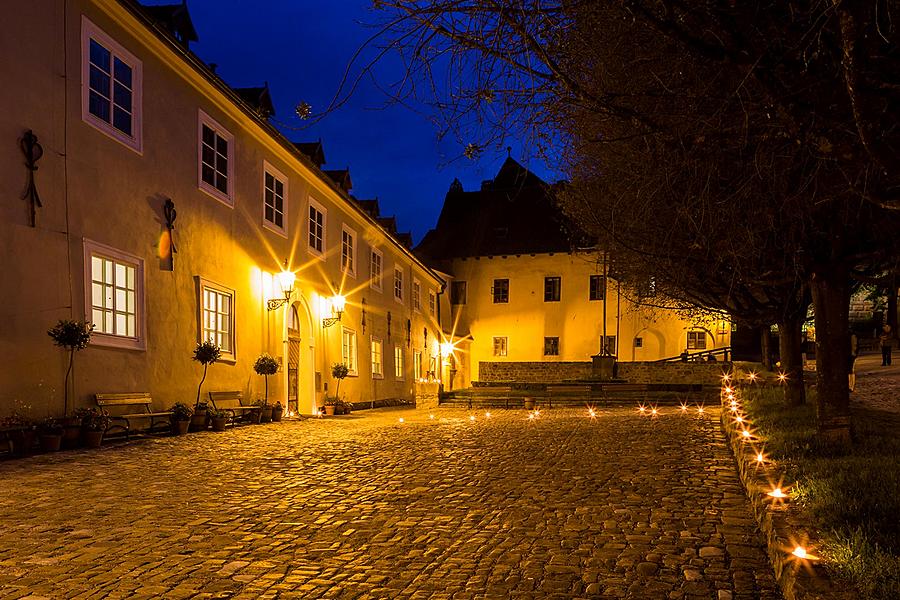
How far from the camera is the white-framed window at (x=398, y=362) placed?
27719 millimetres

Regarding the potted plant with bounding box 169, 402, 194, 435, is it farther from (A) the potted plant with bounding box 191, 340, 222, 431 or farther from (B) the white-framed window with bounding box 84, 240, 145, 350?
(B) the white-framed window with bounding box 84, 240, 145, 350

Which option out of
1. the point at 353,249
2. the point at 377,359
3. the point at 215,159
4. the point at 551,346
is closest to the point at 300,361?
the point at 353,249

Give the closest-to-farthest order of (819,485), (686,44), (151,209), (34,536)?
(686,44) → (34,536) → (819,485) → (151,209)

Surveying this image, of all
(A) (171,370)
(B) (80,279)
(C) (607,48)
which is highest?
(C) (607,48)

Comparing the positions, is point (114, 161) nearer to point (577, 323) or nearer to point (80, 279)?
point (80, 279)

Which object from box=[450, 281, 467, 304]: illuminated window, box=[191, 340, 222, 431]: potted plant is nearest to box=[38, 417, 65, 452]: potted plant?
box=[191, 340, 222, 431]: potted plant

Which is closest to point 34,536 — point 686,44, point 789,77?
point 686,44

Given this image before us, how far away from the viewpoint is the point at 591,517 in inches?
220

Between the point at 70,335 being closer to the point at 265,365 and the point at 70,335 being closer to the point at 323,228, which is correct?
the point at 265,365

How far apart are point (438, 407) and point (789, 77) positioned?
1882 centimetres

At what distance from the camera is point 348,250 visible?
2238cm

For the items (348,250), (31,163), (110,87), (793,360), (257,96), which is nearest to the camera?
(31,163)

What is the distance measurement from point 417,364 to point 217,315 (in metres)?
18.5

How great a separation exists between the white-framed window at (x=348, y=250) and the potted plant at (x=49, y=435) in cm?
1288
